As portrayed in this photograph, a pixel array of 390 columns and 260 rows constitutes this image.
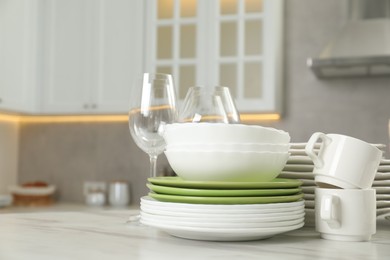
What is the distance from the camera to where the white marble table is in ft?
2.30

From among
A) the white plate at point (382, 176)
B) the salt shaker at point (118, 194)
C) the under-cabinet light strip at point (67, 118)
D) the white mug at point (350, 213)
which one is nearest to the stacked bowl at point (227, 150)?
the white mug at point (350, 213)

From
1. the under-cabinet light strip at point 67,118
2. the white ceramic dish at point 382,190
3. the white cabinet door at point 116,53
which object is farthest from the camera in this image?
the under-cabinet light strip at point 67,118

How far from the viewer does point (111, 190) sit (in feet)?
10.7

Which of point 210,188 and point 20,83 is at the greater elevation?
point 20,83

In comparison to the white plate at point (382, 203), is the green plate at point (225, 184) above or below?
above

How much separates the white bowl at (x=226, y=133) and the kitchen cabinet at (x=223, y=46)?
208 cm

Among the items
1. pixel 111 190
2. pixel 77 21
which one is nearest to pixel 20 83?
pixel 77 21

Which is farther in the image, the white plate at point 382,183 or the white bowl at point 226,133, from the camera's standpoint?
the white plate at point 382,183

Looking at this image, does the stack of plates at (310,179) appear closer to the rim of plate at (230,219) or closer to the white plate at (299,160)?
the white plate at (299,160)

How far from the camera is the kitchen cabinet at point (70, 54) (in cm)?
314

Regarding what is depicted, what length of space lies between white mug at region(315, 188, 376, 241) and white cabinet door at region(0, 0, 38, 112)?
267 cm

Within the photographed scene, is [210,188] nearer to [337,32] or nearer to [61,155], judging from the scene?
[337,32]

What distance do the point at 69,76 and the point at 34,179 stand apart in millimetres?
834

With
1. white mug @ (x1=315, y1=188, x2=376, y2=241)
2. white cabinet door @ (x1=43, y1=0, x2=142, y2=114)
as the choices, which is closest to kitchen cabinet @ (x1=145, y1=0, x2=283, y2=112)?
white cabinet door @ (x1=43, y1=0, x2=142, y2=114)
